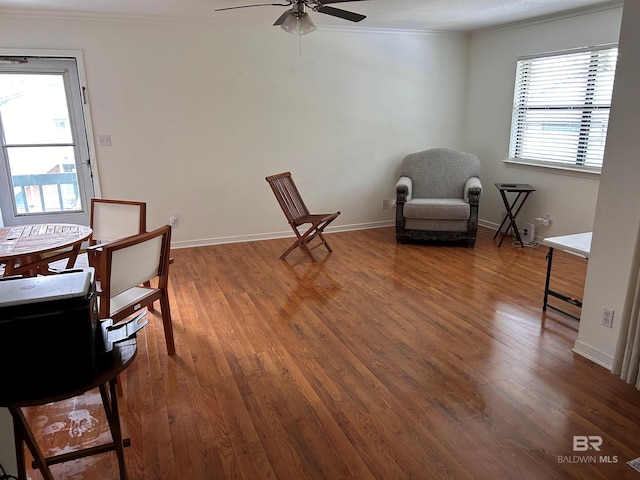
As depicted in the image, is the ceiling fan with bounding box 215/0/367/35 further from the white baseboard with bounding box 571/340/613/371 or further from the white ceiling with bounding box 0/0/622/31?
the white baseboard with bounding box 571/340/613/371

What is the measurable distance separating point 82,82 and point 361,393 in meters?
4.09

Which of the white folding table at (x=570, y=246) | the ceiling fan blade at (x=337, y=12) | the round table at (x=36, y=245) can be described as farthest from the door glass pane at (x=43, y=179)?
the white folding table at (x=570, y=246)

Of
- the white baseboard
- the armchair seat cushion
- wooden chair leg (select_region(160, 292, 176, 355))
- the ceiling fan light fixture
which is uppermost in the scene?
the ceiling fan light fixture

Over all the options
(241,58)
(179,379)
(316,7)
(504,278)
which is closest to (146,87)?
(241,58)

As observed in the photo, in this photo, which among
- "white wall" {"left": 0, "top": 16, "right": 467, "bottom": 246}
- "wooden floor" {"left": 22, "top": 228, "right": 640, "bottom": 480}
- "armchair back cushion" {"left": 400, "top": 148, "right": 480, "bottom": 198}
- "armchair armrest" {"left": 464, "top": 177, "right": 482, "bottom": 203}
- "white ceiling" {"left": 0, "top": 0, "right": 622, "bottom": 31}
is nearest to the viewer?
"wooden floor" {"left": 22, "top": 228, "right": 640, "bottom": 480}

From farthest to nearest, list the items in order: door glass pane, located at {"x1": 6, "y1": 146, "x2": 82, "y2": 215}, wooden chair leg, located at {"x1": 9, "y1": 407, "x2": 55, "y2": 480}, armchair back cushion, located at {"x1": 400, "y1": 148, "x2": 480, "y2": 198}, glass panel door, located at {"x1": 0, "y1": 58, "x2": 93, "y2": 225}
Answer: armchair back cushion, located at {"x1": 400, "y1": 148, "x2": 480, "y2": 198}
door glass pane, located at {"x1": 6, "y1": 146, "x2": 82, "y2": 215}
glass panel door, located at {"x1": 0, "y1": 58, "x2": 93, "y2": 225}
wooden chair leg, located at {"x1": 9, "y1": 407, "x2": 55, "y2": 480}

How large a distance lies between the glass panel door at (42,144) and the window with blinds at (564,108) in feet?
16.0

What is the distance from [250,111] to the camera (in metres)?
5.21

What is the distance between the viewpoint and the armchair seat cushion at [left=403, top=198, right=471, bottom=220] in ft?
16.5

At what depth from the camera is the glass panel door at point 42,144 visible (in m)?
4.46

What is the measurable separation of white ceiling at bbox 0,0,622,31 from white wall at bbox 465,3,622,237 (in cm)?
20

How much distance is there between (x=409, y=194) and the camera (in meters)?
5.35

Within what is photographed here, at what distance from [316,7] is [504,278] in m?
2.80

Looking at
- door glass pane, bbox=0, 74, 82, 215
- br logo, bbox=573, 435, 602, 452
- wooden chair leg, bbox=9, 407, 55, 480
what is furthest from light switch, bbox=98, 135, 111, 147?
br logo, bbox=573, 435, 602, 452
